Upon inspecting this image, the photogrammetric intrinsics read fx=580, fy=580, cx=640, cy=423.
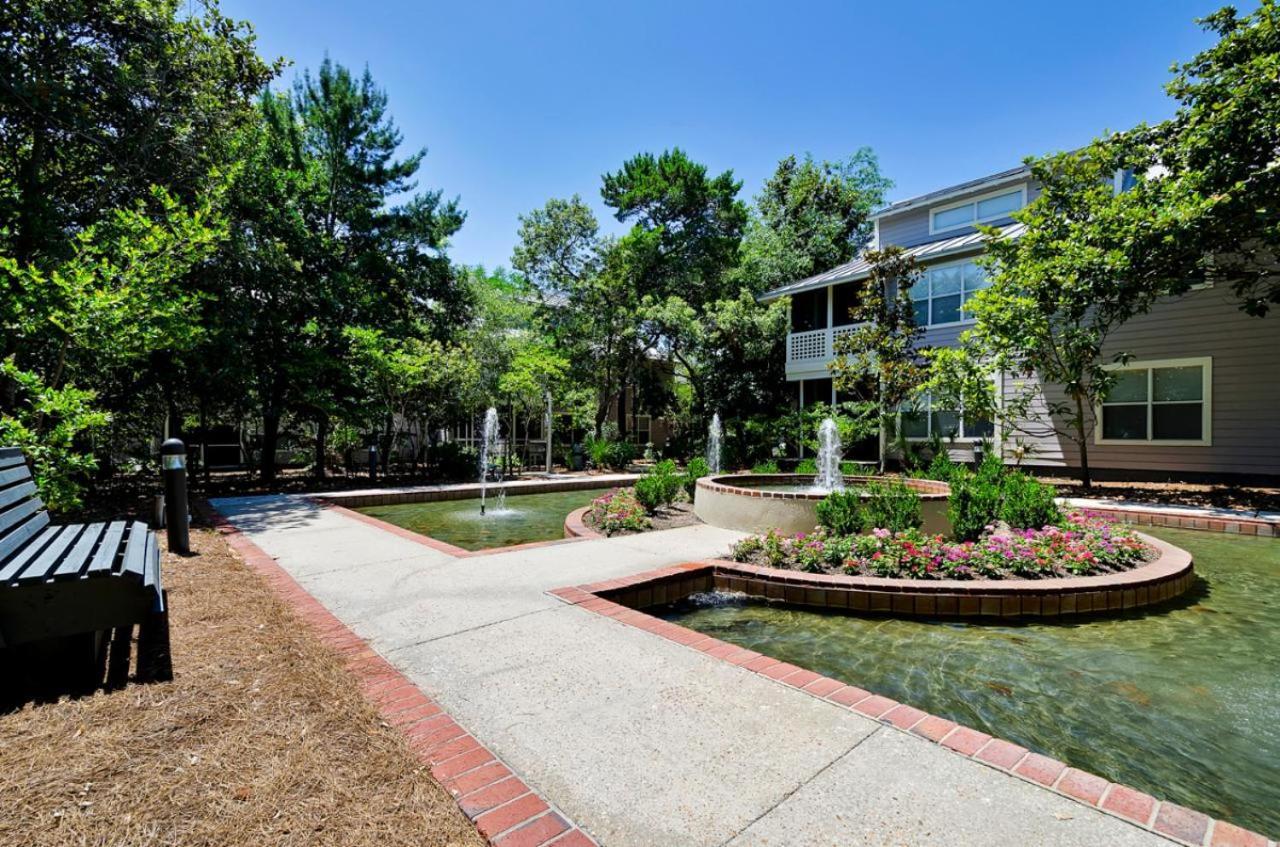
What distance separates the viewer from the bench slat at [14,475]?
361 cm

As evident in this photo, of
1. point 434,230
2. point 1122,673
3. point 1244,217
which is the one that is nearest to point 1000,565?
point 1122,673

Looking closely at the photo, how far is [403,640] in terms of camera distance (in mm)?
3646

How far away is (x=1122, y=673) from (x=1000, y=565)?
148cm

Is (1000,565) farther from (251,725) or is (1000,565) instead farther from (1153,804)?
(251,725)

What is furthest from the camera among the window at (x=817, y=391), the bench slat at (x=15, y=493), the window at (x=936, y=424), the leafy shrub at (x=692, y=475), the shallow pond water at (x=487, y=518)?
the window at (x=817, y=391)

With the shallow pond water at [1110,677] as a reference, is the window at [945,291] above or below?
above

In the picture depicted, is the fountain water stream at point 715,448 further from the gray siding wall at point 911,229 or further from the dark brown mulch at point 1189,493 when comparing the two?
the dark brown mulch at point 1189,493

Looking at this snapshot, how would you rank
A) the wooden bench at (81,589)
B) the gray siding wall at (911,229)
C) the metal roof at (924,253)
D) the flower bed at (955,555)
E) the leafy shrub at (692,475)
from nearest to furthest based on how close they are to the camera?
1. the wooden bench at (81,589)
2. the flower bed at (955,555)
3. the leafy shrub at (692,475)
4. the metal roof at (924,253)
5. the gray siding wall at (911,229)

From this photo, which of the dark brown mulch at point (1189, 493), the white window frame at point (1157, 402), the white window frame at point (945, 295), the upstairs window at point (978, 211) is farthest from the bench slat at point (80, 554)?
the upstairs window at point (978, 211)

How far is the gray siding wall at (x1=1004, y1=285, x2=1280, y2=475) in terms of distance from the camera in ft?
37.3

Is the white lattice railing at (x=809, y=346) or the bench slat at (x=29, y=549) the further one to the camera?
the white lattice railing at (x=809, y=346)

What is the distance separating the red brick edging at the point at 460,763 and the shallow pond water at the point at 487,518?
414 centimetres

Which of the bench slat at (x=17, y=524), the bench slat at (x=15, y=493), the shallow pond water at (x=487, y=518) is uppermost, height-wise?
the bench slat at (x=15, y=493)

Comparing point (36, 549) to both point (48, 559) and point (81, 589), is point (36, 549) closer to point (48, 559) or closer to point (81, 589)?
point (48, 559)
